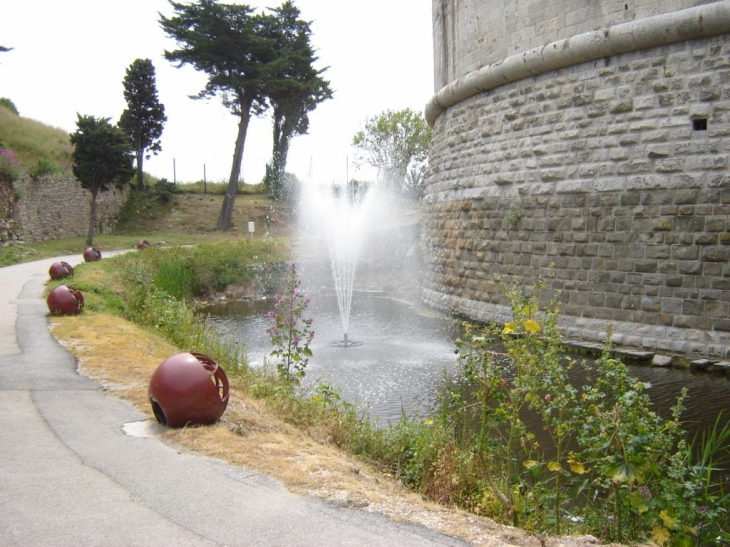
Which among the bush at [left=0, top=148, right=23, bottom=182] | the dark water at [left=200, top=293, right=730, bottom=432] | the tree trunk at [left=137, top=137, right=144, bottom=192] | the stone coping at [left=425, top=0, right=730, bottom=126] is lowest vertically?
the dark water at [left=200, top=293, right=730, bottom=432]

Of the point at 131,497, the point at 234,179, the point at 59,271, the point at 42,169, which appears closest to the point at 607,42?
the point at 131,497

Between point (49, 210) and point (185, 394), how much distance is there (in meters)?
23.5

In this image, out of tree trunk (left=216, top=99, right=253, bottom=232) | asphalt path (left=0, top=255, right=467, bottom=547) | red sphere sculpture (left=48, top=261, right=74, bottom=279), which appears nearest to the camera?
asphalt path (left=0, top=255, right=467, bottom=547)

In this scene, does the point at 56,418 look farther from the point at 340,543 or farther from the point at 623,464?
the point at 623,464

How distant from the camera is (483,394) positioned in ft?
14.1

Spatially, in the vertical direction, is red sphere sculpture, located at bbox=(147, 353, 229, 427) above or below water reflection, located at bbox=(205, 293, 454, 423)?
above

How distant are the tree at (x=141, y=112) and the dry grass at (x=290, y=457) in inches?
1177

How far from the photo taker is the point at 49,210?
83.6 feet

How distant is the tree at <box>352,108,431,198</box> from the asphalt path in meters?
36.3

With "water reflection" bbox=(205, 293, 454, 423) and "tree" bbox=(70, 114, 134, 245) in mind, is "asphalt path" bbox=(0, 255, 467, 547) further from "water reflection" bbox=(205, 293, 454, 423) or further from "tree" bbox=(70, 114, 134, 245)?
"tree" bbox=(70, 114, 134, 245)

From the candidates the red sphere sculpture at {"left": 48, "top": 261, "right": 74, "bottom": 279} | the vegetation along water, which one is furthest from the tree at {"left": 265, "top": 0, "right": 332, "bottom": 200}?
the vegetation along water

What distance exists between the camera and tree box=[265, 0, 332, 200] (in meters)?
29.5

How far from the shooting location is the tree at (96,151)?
24.8 m

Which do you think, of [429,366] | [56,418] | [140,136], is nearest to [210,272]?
[429,366]
